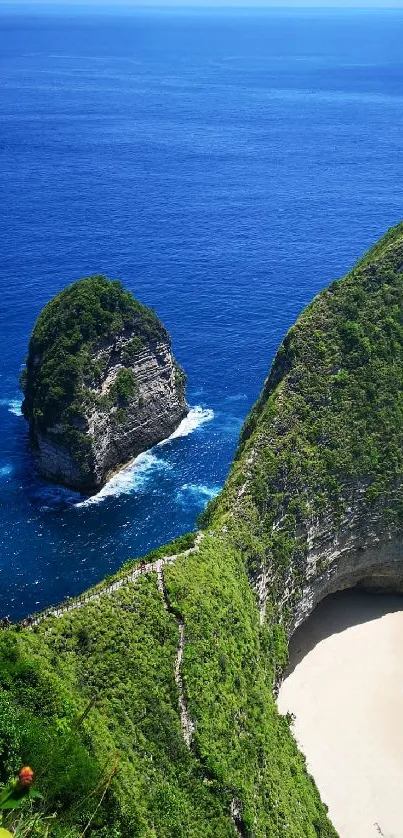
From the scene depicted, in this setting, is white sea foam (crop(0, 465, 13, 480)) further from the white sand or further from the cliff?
the white sand

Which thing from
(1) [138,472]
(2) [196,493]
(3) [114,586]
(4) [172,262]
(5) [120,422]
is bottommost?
(3) [114,586]

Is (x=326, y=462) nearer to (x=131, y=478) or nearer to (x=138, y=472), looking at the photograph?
(x=131, y=478)

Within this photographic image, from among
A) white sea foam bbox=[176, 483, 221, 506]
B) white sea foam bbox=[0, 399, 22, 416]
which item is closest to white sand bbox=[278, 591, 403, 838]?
white sea foam bbox=[176, 483, 221, 506]

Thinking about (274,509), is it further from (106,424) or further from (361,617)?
(106,424)

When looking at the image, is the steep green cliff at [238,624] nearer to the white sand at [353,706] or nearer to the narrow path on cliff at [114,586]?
the narrow path on cliff at [114,586]

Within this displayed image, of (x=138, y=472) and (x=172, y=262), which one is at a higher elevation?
(x=172, y=262)

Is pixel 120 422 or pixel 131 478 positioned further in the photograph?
pixel 120 422

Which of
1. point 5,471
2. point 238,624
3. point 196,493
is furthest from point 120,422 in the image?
point 238,624
